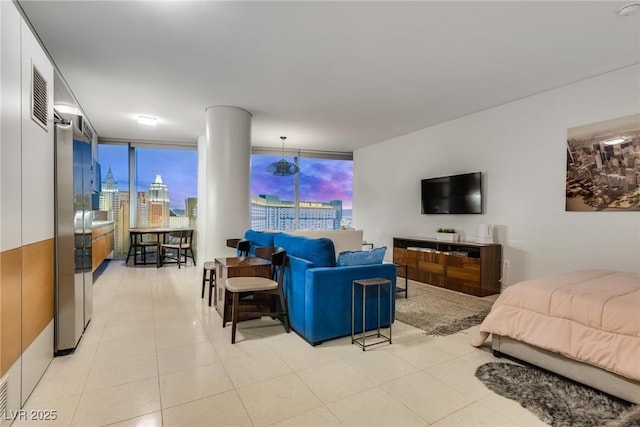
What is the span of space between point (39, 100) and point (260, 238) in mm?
2486

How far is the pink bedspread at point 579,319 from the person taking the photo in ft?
6.13

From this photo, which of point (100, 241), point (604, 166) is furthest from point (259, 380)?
point (100, 241)

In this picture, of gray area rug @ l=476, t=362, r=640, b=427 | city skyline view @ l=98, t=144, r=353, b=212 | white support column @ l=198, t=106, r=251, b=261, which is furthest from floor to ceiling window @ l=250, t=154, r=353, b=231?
gray area rug @ l=476, t=362, r=640, b=427

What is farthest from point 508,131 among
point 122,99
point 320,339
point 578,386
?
point 122,99

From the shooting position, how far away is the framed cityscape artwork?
133 inches

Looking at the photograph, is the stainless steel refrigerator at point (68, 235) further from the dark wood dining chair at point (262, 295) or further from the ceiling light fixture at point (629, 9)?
the ceiling light fixture at point (629, 9)

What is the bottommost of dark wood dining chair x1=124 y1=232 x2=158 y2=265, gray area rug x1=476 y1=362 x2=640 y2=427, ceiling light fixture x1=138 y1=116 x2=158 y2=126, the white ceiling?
gray area rug x1=476 y1=362 x2=640 y2=427

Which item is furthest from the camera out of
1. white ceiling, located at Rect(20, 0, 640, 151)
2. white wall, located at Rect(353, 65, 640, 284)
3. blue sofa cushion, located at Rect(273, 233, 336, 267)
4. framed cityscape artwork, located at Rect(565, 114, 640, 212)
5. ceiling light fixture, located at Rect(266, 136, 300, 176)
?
ceiling light fixture, located at Rect(266, 136, 300, 176)

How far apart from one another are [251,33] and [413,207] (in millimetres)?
4577

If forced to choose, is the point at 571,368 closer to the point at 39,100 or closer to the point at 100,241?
the point at 39,100

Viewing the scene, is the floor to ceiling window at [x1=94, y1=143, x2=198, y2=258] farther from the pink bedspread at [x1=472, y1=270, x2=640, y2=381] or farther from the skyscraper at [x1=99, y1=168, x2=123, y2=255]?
the pink bedspread at [x1=472, y1=270, x2=640, y2=381]

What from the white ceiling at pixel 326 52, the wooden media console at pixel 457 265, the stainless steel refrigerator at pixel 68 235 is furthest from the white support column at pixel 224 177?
the wooden media console at pixel 457 265

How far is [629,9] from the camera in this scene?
253 centimetres

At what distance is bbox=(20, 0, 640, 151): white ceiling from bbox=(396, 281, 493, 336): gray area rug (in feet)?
9.23
